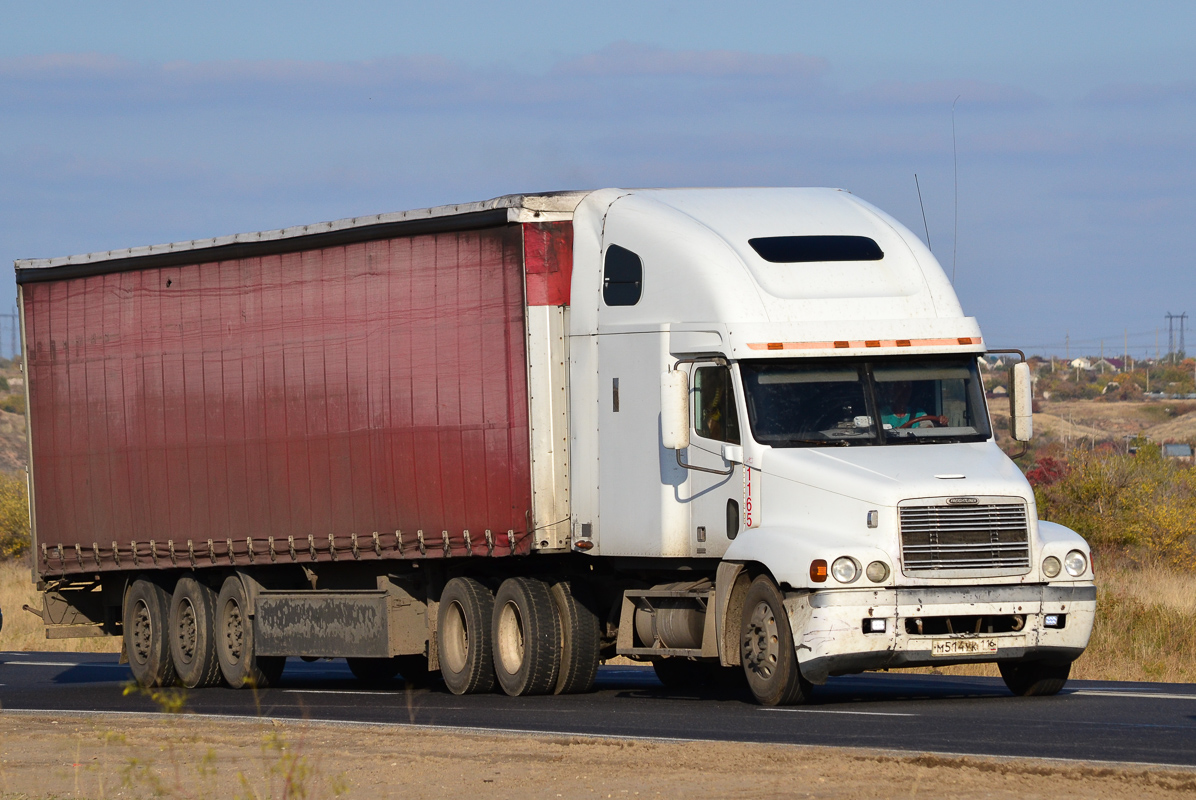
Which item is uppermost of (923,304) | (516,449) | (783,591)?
(923,304)

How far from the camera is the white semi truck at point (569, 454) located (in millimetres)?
14719

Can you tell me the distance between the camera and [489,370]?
1766cm

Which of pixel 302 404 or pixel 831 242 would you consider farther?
pixel 302 404

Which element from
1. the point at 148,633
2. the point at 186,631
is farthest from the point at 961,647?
the point at 148,633

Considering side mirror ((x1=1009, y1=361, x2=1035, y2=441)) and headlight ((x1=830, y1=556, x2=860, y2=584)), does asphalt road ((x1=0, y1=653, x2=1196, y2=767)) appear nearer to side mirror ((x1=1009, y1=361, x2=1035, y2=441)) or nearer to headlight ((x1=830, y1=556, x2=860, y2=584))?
headlight ((x1=830, y1=556, x2=860, y2=584))

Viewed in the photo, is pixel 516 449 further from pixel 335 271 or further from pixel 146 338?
pixel 146 338

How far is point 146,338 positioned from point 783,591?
9736 mm

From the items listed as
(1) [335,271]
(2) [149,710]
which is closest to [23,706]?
(2) [149,710]

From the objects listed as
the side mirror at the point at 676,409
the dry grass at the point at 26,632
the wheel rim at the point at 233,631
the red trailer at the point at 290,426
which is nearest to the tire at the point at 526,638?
the red trailer at the point at 290,426

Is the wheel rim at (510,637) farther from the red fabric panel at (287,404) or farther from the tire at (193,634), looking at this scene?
the tire at (193,634)

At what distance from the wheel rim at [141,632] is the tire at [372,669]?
2369 mm

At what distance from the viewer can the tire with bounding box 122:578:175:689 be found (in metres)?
22.2

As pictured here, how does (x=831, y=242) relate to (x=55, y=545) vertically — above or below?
above

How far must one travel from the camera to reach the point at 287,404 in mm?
20094
